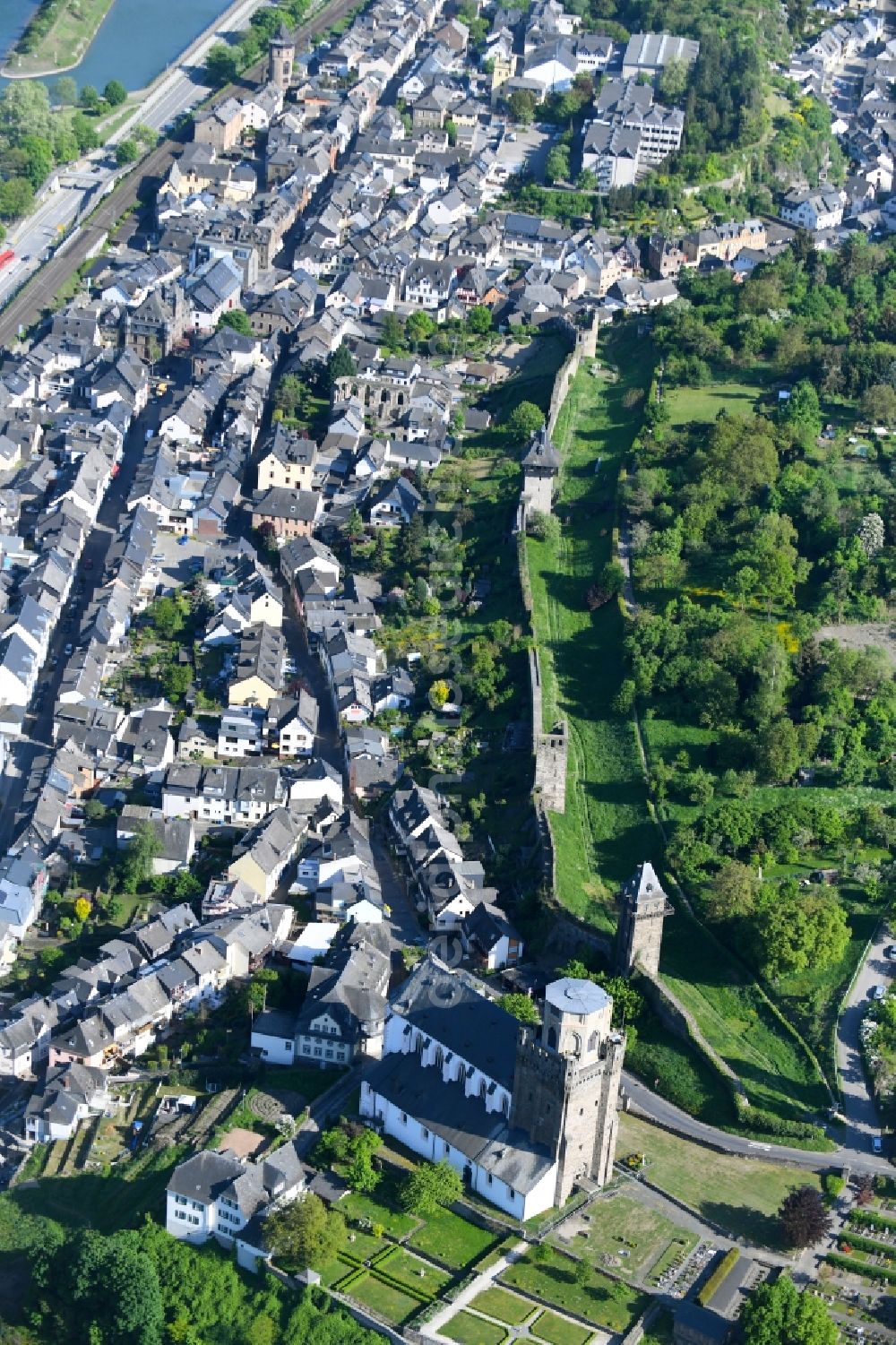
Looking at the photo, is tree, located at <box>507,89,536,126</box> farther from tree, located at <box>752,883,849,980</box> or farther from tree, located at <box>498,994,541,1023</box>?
tree, located at <box>498,994,541,1023</box>

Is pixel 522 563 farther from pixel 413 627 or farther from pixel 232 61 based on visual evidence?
pixel 232 61

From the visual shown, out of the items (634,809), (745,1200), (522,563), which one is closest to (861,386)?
(522,563)

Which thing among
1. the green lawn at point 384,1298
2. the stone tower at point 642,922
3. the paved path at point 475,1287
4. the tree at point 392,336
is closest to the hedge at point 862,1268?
the paved path at point 475,1287

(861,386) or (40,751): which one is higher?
(861,386)

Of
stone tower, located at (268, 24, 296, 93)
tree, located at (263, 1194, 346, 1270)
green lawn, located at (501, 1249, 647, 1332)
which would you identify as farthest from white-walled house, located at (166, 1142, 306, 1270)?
stone tower, located at (268, 24, 296, 93)

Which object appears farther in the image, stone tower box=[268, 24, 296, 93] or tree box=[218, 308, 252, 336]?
stone tower box=[268, 24, 296, 93]

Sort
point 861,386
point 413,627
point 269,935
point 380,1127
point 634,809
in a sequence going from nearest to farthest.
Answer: point 380,1127 → point 269,935 → point 634,809 → point 413,627 → point 861,386

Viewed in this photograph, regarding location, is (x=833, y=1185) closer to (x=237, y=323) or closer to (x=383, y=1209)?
(x=383, y=1209)
